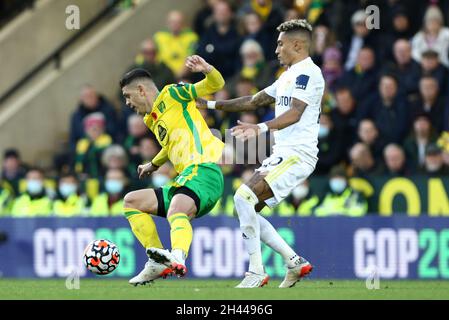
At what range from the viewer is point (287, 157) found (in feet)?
39.6

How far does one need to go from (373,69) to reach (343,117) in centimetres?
83

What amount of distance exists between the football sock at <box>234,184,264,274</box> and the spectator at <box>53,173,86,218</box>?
5895mm

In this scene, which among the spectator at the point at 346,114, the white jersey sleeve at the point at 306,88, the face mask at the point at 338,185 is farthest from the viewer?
the spectator at the point at 346,114

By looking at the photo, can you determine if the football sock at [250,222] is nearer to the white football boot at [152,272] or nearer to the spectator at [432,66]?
the white football boot at [152,272]

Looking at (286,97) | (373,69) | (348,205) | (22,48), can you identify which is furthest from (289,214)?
(22,48)

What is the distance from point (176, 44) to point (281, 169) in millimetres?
7699

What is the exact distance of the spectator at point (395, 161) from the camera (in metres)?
16.4

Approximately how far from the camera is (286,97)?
39.7 feet

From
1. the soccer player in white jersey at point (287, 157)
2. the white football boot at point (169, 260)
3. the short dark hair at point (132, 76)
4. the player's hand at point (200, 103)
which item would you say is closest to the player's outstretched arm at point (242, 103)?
the player's hand at point (200, 103)

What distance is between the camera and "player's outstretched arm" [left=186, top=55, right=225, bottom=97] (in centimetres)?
1170

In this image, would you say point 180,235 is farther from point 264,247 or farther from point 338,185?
point 338,185

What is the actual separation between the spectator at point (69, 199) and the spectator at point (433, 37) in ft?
15.3

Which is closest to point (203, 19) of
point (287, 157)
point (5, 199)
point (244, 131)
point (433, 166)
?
point (5, 199)

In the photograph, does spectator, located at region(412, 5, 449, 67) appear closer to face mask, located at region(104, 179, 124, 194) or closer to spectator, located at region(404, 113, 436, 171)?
spectator, located at region(404, 113, 436, 171)
